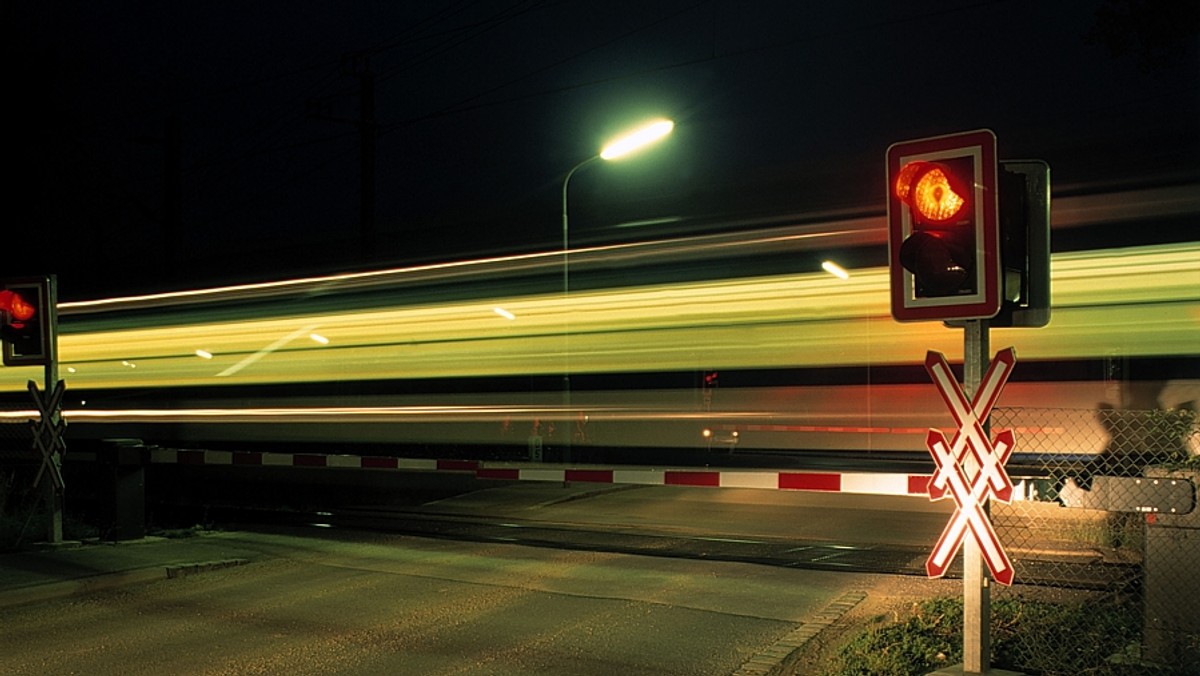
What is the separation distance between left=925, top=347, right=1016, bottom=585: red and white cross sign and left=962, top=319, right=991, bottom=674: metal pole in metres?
0.03

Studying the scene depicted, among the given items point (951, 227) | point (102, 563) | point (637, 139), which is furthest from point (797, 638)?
point (637, 139)

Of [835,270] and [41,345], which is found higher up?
[835,270]

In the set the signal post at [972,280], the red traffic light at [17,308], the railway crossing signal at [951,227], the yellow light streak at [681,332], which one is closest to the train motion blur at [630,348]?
the yellow light streak at [681,332]

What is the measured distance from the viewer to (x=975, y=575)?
5.59m

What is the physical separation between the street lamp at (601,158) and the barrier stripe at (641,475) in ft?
4.63

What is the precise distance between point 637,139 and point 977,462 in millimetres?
11118

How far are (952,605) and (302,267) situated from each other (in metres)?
10.4

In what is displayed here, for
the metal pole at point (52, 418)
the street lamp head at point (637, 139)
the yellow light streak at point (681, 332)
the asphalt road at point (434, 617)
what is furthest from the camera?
the street lamp head at point (637, 139)

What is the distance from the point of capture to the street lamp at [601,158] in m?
12.9

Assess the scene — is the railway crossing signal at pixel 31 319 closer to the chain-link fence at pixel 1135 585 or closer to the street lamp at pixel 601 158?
the street lamp at pixel 601 158

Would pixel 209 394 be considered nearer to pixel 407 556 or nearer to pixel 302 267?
pixel 302 267

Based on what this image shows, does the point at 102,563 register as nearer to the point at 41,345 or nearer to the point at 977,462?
the point at 41,345

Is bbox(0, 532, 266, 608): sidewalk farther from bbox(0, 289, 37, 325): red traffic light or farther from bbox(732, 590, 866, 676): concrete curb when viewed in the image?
bbox(732, 590, 866, 676): concrete curb

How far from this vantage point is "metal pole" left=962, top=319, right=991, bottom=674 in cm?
559
